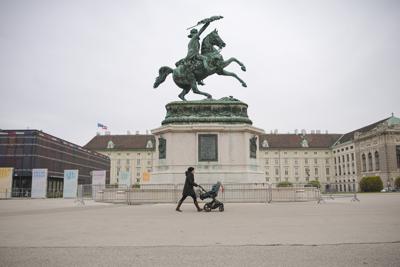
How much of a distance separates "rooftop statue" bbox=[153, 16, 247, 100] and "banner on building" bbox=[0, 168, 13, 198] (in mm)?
19914

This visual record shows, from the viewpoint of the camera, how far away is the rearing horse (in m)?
23.7

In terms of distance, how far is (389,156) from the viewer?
92.2 m

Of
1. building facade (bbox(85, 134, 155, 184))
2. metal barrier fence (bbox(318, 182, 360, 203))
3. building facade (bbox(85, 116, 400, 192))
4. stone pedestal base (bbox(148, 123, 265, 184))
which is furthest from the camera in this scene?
building facade (bbox(85, 134, 155, 184))

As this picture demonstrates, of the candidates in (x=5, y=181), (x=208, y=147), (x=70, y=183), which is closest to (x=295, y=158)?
(x=70, y=183)

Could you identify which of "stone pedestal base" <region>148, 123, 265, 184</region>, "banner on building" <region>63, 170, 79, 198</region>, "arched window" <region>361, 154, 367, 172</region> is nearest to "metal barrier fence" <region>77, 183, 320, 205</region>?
"stone pedestal base" <region>148, 123, 265, 184</region>

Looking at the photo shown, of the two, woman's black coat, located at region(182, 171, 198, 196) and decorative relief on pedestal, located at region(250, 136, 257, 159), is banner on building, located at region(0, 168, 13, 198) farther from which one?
woman's black coat, located at region(182, 171, 198, 196)

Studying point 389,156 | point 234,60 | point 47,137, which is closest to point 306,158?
point 389,156

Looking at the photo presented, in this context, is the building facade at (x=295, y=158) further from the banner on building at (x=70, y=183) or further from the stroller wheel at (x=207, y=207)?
the stroller wheel at (x=207, y=207)

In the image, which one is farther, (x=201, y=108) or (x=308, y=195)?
(x=201, y=108)

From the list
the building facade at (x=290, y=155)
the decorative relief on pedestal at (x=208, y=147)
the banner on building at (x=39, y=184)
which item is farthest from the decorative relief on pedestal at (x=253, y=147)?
the building facade at (x=290, y=155)

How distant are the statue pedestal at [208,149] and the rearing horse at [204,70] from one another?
8.12 feet

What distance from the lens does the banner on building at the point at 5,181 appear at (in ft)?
115

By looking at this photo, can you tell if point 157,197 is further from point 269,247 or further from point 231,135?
point 269,247

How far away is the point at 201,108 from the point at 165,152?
3.69 m
